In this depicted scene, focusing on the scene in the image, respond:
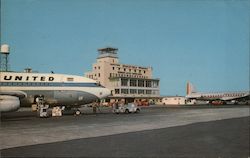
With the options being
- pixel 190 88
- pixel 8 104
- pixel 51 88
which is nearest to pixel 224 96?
pixel 190 88

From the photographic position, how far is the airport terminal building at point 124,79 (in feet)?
461

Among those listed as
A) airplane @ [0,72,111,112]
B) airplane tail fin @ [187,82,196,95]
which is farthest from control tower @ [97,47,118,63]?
airplane @ [0,72,111,112]

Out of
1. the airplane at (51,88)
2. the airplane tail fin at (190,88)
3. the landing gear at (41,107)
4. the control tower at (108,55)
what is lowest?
the landing gear at (41,107)

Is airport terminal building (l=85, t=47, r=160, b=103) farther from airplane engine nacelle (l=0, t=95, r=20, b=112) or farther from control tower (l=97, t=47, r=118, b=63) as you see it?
airplane engine nacelle (l=0, t=95, r=20, b=112)

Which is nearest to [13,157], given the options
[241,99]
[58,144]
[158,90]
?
[58,144]

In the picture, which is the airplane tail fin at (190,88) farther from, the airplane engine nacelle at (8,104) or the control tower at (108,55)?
the airplane engine nacelle at (8,104)

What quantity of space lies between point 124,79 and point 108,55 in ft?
73.7

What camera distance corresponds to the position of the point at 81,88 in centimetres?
3456

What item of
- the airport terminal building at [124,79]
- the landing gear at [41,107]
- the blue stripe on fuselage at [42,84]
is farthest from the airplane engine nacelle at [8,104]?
the airport terminal building at [124,79]

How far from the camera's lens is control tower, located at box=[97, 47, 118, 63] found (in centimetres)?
15855

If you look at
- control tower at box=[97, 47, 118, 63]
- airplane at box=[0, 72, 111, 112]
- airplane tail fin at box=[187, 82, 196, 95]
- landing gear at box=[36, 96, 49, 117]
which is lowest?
landing gear at box=[36, 96, 49, 117]

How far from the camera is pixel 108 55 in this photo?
6270 inches

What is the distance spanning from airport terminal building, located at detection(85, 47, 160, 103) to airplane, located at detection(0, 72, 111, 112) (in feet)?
325

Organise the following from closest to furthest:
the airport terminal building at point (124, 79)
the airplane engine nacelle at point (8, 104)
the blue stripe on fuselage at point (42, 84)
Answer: the airplane engine nacelle at point (8, 104), the blue stripe on fuselage at point (42, 84), the airport terminal building at point (124, 79)
